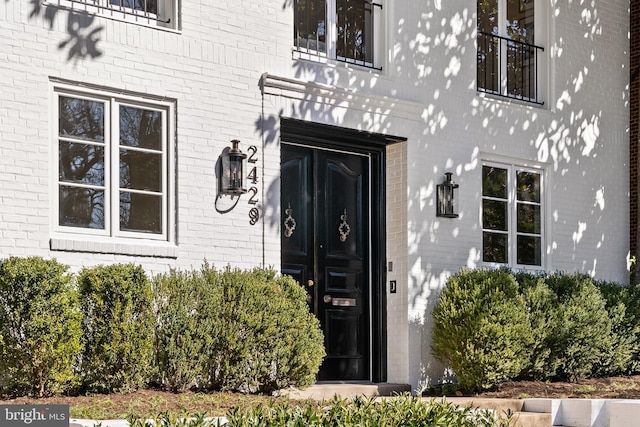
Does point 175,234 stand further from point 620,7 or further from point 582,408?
point 620,7

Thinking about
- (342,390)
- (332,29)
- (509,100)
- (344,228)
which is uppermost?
(332,29)

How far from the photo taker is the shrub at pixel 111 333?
27.6ft

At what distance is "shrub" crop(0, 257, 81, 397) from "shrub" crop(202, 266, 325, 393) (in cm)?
152

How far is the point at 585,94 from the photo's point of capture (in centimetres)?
1390

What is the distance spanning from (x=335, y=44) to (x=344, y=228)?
2191 mm

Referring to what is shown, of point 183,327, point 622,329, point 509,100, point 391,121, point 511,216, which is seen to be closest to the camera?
point 183,327

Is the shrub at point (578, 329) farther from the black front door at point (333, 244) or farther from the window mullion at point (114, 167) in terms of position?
the window mullion at point (114, 167)

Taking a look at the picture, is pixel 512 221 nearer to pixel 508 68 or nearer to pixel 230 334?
pixel 508 68

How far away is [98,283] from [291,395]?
2.46 metres

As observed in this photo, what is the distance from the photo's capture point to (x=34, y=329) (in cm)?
795

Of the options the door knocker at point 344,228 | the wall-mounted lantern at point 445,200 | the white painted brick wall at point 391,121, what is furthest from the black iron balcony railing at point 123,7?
the wall-mounted lantern at point 445,200

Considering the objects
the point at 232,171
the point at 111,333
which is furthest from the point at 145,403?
the point at 232,171

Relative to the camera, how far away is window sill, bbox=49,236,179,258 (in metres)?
8.71

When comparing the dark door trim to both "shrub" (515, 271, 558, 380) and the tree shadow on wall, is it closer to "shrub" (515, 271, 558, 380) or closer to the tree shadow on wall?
"shrub" (515, 271, 558, 380)
